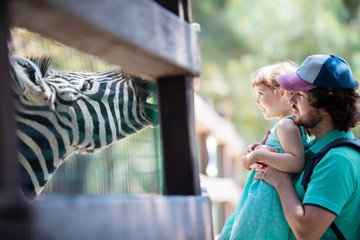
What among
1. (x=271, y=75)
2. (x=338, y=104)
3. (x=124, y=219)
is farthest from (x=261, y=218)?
(x=124, y=219)

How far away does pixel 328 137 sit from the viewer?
1.91 meters

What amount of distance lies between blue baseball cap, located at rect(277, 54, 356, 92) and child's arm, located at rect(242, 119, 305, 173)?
0.52 feet

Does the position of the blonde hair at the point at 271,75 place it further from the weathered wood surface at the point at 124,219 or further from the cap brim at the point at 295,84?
the weathered wood surface at the point at 124,219

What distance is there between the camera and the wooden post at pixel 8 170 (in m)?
0.79

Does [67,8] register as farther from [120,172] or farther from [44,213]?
[120,172]

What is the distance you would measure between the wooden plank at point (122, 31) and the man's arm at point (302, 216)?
0.63 m

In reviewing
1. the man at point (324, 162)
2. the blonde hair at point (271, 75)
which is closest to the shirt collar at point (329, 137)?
the man at point (324, 162)

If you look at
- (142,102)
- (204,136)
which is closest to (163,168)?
(142,102)

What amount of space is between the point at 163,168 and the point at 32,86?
0.93m

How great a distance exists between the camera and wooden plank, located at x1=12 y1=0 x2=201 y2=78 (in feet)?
3.09

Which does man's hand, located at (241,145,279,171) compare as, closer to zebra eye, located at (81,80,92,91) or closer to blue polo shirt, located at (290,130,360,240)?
blue polo shirt, located at (290,130,360,240)

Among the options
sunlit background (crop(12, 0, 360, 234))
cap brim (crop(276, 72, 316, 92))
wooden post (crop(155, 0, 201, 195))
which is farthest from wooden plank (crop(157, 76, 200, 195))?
cap brim (crop(276, 72, 316, 92))

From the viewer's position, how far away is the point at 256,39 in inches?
505

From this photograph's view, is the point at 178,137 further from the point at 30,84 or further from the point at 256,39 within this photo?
the point at 256,39
